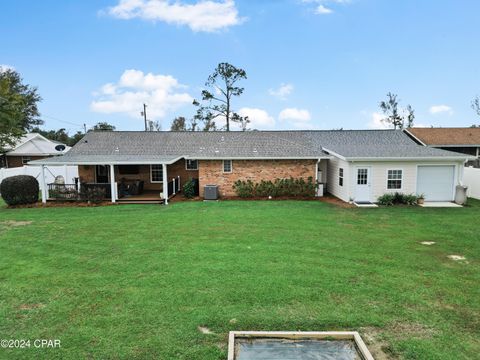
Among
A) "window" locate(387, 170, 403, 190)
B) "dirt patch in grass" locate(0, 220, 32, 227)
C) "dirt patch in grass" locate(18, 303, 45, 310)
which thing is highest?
"window" locate(387, 170, 403, 190)

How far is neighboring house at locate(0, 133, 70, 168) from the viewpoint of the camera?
96.4 ft

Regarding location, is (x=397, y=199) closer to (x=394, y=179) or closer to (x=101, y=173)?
(x=394, y=179)

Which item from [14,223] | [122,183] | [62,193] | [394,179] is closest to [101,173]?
[122,183]

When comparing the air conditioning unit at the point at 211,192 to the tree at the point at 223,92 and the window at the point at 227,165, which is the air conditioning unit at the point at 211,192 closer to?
the window at the point at 227,165

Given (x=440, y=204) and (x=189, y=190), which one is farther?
(x=189, y=190)

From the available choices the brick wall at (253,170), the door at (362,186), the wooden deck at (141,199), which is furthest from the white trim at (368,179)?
the wooden deck at (141,199)

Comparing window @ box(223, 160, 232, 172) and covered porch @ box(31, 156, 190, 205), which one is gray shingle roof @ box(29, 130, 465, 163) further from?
covered porch @ box(31, 156, 190, 205)

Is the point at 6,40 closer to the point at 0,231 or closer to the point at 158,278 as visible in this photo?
the point at 0,231

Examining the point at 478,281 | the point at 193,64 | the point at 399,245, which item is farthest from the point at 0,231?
the point at 193,64

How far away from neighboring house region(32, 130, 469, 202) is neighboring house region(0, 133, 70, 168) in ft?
37.2

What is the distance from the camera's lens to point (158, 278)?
638cm

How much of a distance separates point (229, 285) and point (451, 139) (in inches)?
1117

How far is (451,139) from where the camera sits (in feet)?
88.2

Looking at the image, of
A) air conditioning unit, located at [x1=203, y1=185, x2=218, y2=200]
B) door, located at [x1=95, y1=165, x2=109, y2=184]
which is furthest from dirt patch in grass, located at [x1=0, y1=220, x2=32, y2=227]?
air conditioning unit, located at [x1=203, y1=185, x2=218, y2=200]
